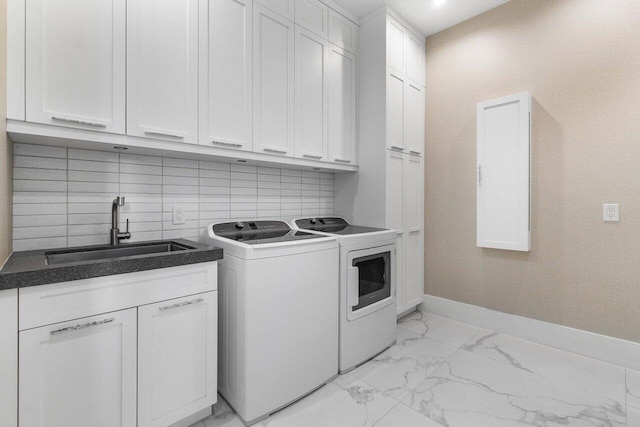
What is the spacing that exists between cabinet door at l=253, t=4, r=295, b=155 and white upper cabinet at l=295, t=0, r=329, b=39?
0.48ft

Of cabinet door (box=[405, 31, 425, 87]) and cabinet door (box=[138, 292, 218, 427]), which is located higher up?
cabinet door (box=[405, 31, 425, 87])

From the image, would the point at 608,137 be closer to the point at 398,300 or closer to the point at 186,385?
the point at 398,300

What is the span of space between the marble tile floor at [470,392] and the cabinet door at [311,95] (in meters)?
1.66

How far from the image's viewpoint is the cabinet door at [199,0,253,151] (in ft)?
5.76

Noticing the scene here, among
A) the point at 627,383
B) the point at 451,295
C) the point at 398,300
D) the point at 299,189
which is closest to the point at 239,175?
the point at 299,189

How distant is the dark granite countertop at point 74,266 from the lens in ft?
3.42

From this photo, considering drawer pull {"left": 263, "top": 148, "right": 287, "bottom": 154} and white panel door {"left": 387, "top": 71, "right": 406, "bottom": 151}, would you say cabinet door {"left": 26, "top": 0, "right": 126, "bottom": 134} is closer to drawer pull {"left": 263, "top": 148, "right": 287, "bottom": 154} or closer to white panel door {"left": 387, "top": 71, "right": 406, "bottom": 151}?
drawer pull {"left": 263, "top": 148, "right": 287, "bottom": 154}

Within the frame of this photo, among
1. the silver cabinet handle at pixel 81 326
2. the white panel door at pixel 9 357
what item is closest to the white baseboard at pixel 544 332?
the silver cabinet handle at pixel 81 326

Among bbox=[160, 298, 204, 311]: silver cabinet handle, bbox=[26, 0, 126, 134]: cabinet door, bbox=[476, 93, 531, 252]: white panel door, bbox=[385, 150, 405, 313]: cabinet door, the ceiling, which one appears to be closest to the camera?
bbox=[26, 0, 126, 134]: cabinet door

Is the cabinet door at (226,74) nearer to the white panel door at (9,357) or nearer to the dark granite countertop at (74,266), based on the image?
the dark granite countertop at (74,266)

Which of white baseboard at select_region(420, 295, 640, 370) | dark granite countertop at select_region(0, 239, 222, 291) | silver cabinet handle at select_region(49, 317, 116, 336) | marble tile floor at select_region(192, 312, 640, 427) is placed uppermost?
dark granite countertop at select_region(0, 239, 222, 291)

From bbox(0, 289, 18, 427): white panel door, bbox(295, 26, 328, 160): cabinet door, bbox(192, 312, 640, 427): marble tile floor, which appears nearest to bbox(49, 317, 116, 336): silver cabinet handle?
bbox(0, 289, 18, 427): white panel door

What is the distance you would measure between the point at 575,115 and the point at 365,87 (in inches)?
64.2

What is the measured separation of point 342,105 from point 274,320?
6.19 ft
